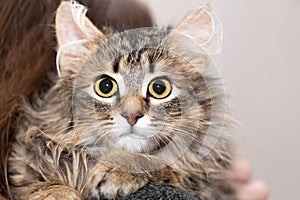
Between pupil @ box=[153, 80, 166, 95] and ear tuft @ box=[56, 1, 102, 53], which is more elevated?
ear tuft @ box=[56, 1, 102, 53]

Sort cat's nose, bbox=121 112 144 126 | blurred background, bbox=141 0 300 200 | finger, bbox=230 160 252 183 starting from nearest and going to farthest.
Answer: cat's nose, bbox=121 112 144 126, finger, bbox=230 160 252 183, blurred background, bbox=141 0 300 200

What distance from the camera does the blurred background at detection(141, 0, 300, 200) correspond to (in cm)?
66

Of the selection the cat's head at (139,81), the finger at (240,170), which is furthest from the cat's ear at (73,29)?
the finger at (240,170)

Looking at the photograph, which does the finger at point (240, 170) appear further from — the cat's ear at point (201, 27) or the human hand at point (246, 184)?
the cat's ear at point (201, 27)

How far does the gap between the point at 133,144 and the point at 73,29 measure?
0.44ft

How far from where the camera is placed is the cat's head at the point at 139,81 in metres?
0.46

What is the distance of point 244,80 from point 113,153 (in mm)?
270

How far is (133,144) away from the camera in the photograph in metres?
0.47

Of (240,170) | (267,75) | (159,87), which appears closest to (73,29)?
(159,87)

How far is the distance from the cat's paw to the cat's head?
3 cm

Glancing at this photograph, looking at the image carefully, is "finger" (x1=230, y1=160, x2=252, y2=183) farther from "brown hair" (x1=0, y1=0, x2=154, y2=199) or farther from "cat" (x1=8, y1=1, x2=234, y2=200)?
"brown hair" (x1=0, y1=0, x2=154, y2=199)

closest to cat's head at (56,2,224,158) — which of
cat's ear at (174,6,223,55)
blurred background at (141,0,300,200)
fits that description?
cat's ear at (174,6,223,55)

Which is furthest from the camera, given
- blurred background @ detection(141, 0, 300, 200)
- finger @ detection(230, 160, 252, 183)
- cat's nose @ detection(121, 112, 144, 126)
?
blurred background @ detection(141, 0, 300, 200)

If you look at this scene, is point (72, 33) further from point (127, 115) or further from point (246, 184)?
point (246, 184)
